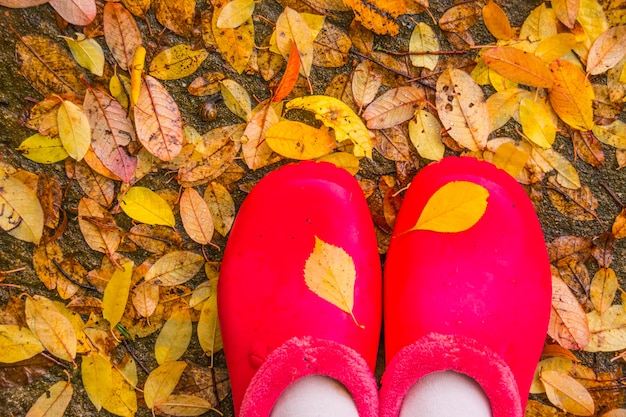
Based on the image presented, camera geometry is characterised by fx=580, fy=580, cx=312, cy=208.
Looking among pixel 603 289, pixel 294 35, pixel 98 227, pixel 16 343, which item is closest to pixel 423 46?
pixel 294 35

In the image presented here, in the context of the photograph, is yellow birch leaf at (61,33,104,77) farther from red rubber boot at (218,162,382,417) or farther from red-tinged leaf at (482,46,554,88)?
red-tinged leaf at (482,46,554,88)

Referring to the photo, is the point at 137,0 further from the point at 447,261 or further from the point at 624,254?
the point at 624,254

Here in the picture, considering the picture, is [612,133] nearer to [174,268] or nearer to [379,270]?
[379,270]

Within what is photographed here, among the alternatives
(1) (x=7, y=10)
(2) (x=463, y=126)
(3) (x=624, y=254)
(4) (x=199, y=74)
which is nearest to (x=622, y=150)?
(3) (x=624, y=254)

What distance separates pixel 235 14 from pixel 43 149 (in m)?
0.41

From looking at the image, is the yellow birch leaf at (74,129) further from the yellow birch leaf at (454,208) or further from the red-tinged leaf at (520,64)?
the red-tinged leaf at (520,64)

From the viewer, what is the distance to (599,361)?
1094 millimetres

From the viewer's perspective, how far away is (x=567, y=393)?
3.53 ft

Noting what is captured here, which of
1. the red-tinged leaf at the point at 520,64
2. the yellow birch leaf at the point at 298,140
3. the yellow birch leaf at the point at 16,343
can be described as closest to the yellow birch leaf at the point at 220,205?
the yellow birch leaf at the point at 298,140

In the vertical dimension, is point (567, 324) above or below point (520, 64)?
below

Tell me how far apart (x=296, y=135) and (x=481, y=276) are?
404 millimetres

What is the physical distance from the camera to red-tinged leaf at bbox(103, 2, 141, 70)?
0.99 metres

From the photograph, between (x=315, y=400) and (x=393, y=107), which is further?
(x=393, y=107)

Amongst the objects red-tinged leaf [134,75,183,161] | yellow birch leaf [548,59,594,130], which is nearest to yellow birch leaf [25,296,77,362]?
red-tinged leaf [134,75,183,161]
